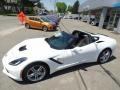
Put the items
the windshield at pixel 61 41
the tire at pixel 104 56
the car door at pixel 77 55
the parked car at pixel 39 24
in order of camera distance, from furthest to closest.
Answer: the parked car at pixel 39 24, the tire at pixel 104 56, the windshield at pixel 61 41, the car door at pixel 77 55

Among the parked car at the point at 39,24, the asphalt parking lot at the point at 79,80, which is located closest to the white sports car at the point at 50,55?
the asphalt parking lot at the point at 79,80

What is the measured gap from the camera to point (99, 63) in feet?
20.8

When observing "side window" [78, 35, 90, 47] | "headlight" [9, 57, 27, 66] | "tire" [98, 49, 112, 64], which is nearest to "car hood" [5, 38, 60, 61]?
"headlight" [9, 57, 27, 66]

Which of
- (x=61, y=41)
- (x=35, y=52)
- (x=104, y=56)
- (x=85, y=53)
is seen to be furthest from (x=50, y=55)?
(x=104, y=56)

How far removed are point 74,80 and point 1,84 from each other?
7.12 ft

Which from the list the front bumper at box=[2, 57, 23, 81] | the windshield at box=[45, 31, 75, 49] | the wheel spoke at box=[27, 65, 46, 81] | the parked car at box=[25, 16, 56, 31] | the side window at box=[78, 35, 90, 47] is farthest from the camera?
the parked car at box=[25, 16, 56, 31]

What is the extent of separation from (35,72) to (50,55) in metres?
0.66

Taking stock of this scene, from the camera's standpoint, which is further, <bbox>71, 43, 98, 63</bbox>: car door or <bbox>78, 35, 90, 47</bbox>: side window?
<bbox>78, 35, 90, 47</bbox>: side window

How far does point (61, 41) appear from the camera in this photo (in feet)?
17.6

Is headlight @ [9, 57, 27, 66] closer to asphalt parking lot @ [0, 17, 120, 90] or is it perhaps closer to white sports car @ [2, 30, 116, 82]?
white sports car @ [2, 30, 116, 82]

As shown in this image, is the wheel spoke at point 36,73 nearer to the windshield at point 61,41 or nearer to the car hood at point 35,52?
the car hood at point 35,52

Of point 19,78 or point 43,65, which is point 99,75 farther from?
point 19,78

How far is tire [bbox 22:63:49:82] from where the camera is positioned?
4.36 metres

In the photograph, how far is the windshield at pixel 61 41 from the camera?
16.6ft
